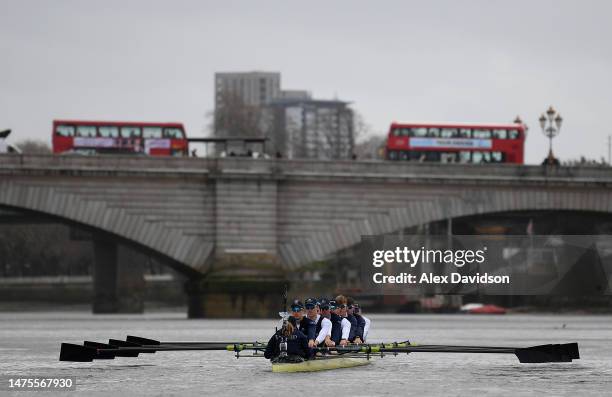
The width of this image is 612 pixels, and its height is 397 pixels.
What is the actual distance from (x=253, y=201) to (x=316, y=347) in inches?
1697

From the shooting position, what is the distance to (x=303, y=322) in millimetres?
38688

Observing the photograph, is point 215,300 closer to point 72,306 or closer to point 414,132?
point 414,132

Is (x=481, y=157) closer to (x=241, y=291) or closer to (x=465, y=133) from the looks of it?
(x=465, y=133)

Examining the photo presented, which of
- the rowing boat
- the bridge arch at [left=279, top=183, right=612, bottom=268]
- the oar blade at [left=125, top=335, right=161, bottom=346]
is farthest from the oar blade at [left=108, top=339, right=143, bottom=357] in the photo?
the bridge arch at [left=279, top=183, right=612, bottom=268]

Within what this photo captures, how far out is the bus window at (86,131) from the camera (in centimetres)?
8806

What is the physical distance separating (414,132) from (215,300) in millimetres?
18601

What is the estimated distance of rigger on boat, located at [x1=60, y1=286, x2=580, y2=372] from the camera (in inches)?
1502

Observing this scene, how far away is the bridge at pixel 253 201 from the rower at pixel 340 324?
39.1 meters

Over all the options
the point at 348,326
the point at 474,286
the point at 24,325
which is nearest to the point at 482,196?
the point at 474,286

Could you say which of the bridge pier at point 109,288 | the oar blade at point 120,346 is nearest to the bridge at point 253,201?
the bridge pier at point 109,288

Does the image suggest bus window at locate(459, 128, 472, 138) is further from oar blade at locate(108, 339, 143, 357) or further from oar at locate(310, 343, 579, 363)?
oar blade at locate(108, 339, 143, 357)

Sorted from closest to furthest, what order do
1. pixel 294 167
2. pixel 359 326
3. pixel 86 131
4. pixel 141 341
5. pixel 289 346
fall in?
1. pixel 289 346
2. pixel 359 326
3. pixel 141 341
4. pixel 294 167
5. pixel 86 131

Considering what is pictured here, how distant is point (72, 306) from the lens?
431 ft

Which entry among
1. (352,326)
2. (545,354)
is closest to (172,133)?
(352,326)
